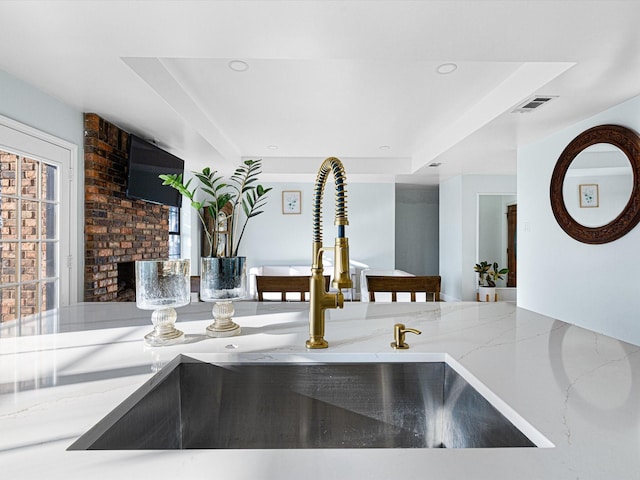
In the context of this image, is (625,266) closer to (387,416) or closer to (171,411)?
(387,416)

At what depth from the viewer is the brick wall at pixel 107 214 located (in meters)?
3.15

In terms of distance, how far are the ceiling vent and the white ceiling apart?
0.06 metres

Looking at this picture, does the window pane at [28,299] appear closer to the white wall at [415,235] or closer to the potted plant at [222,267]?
the potted plant at [222,267]

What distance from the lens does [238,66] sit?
2.71m

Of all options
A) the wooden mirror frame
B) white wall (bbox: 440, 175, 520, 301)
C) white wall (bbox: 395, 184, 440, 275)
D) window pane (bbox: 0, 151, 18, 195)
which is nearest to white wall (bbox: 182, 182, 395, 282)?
white wall (bbox: 395, 184, 440, 275)

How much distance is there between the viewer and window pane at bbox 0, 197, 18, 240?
2.31 m

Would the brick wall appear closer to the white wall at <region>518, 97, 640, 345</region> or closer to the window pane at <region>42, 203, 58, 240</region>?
the window pane at <region>42, 203, 58, 240</region>

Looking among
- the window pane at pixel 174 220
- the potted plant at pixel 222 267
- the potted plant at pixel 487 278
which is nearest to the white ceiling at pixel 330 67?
the potted plant at pixel 222 267

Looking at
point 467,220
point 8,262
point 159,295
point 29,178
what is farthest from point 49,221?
point 467,220

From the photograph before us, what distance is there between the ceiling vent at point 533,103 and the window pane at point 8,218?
3.50m

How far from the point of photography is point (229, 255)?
1174 mm

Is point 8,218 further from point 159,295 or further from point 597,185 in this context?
point 597,185

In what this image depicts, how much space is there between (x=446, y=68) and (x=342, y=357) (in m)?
2.40

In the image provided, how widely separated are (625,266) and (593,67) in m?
1.53
